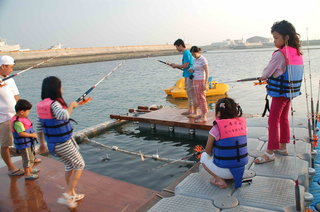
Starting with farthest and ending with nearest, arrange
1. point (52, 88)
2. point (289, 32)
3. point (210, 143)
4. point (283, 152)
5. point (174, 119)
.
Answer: point (174, 119)
point (283, 152)
point (289, 32)
point (52, 88)
point (210, 143)

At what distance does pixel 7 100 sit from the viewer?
4.71 meters

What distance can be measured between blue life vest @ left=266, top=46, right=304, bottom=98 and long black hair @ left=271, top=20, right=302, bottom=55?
0.28 feet

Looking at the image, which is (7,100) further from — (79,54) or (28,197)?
(79,54)

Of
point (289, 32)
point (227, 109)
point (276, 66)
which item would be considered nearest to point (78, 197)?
point (227, 109)

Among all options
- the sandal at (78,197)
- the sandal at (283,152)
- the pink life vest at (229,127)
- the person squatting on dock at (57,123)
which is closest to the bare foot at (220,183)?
the pink life vest at (229,127)

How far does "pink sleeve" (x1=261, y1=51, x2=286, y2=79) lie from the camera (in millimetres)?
3719

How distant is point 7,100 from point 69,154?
2.00m

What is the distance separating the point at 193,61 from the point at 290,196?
5108 millimetres

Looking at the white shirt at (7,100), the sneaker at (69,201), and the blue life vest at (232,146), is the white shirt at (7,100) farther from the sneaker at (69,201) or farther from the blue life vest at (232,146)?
the blue life vest at (232,146)

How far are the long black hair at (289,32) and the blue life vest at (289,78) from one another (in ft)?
0.28

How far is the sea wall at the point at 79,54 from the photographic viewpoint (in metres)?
65.6

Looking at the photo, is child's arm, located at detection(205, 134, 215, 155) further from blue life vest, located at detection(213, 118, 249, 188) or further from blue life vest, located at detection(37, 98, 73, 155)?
blue life vest, located at detection(37, 98, 73, 155)

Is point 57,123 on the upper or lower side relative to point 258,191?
upper

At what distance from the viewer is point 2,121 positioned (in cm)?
473
